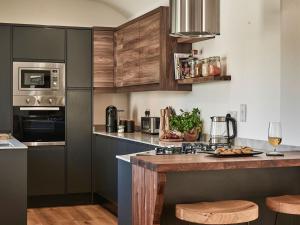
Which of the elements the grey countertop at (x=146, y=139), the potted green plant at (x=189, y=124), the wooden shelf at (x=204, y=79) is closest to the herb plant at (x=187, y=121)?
the potted green plant at (x=189, y=124)

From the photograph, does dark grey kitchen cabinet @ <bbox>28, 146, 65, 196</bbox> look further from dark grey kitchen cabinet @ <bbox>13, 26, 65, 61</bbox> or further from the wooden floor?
dark grey kitchen cabinet @ <bbox>13, 26, 65, 61</bbox>

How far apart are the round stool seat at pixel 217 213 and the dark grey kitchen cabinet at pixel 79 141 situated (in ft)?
13.7

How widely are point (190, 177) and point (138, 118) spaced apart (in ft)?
13.5

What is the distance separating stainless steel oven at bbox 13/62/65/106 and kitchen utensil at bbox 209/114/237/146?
2880 millimetres

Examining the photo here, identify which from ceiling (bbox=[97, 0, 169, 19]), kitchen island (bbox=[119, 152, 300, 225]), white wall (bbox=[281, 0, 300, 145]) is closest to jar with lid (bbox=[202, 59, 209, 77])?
white wall (bbox=[281, 0, 300, 145])

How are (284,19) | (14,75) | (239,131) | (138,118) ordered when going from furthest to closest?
1. (138,118)
2. (14,75)
3. (239,131)
4. (284,19)

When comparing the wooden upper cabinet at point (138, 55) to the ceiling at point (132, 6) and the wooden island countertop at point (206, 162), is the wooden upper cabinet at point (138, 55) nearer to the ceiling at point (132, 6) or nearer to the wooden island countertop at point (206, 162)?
the ceiling at point (132, 6)

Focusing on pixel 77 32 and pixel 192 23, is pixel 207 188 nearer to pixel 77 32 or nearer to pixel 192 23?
pixel 192 23

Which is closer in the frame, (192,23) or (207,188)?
(207,188)

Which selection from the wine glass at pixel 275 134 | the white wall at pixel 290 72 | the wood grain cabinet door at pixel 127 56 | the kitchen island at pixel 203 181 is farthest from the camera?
the wood grain cabinet door at pixel 127 56

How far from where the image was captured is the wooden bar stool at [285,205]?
2.86m

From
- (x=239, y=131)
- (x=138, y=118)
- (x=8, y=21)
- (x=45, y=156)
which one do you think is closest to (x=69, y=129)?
(x=45, y=156)

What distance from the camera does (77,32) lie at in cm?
683

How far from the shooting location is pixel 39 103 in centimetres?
671
